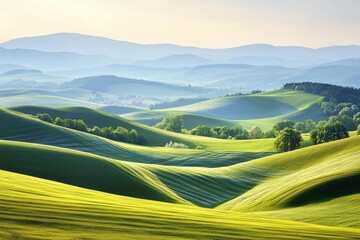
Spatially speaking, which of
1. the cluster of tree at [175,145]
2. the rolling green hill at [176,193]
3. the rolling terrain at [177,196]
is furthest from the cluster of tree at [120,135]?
the rolling terrain at [177,196]

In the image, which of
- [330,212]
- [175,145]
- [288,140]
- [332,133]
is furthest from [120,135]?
[330,212]

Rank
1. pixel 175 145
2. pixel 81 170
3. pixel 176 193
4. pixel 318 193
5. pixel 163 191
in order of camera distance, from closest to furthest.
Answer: pixel 318 193 → pixel 163 191 → pixel 81 170 → pixel 176 193 → pixel 175 145

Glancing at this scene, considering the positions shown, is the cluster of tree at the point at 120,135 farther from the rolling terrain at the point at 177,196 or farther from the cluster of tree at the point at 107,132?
the rolling terrain at the point at 177,196

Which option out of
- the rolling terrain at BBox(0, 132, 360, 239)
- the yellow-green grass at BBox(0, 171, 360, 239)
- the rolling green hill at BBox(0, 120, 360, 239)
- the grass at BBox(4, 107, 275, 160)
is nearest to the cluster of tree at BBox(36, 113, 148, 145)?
the grass at BBox(4, 107, 275, 160)

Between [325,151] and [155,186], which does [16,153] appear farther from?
[325,151]

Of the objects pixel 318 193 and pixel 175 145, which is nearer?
pixel 318 193

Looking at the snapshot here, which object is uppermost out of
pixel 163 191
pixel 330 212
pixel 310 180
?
pixel 310 180

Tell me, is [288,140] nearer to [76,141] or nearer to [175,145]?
[175,145]

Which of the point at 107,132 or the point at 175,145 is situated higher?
the point at 107,132
